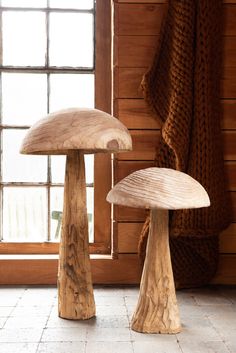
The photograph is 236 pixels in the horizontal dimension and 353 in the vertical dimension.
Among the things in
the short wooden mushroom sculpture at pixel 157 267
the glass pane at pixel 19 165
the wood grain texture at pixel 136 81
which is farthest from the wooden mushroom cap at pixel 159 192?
the glass pane at pixel 19 165

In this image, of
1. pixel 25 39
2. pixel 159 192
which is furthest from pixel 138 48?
pixel 159 192

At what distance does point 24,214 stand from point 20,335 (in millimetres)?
674

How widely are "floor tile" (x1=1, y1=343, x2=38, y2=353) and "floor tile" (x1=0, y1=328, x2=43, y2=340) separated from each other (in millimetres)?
25

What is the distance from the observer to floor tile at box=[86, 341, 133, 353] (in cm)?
102

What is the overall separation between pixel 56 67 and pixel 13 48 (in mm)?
181

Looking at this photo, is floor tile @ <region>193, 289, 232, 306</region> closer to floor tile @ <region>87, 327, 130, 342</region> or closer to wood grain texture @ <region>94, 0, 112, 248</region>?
floor tile @ <region>87, 327, 130, 342</region>

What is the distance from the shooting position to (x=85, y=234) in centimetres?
126

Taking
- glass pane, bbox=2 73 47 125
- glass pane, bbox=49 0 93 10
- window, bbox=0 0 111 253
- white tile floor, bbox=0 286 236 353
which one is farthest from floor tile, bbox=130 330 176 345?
glass pane, bbox=49 0 93 10

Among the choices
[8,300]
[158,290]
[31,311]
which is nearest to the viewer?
[158,290]

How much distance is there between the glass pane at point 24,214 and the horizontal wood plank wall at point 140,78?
0.32 meters

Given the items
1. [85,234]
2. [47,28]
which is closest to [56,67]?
[47,28]

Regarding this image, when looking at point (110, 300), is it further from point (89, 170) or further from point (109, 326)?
point (89, 170)

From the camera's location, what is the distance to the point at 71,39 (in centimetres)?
171

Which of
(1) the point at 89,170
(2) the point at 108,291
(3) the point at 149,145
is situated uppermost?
(3) the point at 149,145
